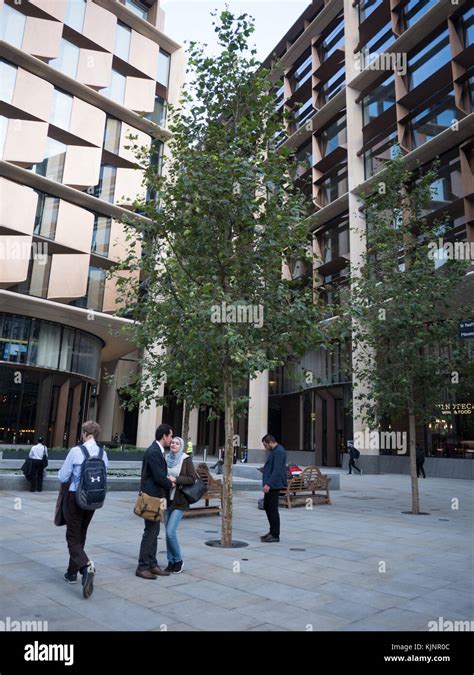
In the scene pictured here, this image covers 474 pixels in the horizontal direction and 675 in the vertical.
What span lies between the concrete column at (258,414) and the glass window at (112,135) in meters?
19.8

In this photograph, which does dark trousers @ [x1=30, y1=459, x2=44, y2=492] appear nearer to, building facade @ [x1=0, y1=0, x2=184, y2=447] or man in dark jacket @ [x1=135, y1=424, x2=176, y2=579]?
man in dark jacket @ [x1=135, y1=424, x2=176, y2=579]

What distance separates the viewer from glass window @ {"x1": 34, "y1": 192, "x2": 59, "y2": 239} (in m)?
29.4

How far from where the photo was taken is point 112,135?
1329 inches

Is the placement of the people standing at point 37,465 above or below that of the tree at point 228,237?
below

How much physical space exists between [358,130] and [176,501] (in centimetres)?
3307

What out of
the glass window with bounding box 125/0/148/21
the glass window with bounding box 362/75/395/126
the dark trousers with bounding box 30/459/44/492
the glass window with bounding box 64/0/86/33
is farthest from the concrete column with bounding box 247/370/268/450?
the glass window with bounding box 125/0/148/21

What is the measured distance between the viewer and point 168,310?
9.73 m

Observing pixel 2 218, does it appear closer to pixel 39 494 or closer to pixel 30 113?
pixel 30 113

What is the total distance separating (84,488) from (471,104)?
27.9 m

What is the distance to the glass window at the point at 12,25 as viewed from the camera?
28.3 metres

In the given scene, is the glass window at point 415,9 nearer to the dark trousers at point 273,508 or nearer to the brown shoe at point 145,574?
the dark trousers at point 273,508

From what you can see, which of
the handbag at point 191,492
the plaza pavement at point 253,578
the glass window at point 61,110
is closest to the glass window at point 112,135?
the glass window at point 61,110

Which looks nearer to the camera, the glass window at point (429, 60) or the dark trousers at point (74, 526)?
the dark trousers at point (74, 526)
